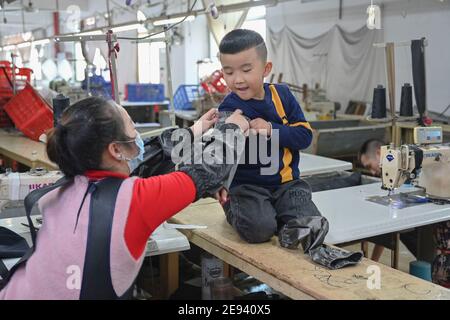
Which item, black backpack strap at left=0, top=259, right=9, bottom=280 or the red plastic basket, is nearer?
black backpack strap at left=0, top=259, right=9, bottom=280

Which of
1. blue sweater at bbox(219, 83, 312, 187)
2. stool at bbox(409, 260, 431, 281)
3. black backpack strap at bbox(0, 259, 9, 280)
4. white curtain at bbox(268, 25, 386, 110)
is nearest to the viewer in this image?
black backpack strap at bbox(0, 259, 9, 280)

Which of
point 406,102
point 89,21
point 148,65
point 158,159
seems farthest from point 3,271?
point 89,21

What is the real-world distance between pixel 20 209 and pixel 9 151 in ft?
5.19

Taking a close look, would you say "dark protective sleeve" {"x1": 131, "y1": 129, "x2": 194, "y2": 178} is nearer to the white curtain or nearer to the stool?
the stool

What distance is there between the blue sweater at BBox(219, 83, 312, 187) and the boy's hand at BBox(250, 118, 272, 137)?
7 cm

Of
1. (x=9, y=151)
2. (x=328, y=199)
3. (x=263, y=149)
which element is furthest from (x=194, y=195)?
(x=9, y=151)

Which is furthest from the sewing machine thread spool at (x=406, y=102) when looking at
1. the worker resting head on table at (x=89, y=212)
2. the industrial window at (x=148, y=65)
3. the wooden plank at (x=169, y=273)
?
the industrial window at (x=148, y=65)

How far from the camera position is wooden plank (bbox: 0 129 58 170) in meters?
Result: 3.43

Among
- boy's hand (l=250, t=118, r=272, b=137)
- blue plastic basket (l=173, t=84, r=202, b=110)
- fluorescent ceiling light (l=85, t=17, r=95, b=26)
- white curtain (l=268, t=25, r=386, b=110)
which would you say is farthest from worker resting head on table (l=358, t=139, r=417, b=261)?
fluorescent ceiling light (l=85, t=17, r=95, b=26)

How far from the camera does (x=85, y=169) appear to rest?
1289 mm

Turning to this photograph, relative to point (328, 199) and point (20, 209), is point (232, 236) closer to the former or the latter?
point (328, 199)

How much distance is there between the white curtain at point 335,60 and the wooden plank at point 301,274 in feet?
18.3

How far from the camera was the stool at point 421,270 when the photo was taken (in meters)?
2.56

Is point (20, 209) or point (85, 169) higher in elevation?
point (85, 169)
